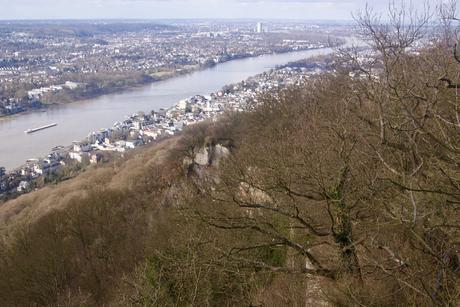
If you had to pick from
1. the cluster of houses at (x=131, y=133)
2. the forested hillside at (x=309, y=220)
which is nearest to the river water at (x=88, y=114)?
the cluster of houses at (x=131, y=133)

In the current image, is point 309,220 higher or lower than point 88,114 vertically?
higher

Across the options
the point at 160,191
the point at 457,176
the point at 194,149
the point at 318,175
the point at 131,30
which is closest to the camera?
the point at 457,176

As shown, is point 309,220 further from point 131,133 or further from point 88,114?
point 88,114

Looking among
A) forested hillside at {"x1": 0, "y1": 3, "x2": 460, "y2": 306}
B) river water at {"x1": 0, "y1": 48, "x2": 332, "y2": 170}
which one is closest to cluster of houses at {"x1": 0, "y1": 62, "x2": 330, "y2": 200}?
river water at {"x1": 0, "y1": 48, "x2": 332, "y2": 170}

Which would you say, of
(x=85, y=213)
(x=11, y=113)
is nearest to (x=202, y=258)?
(x=85, y=213)

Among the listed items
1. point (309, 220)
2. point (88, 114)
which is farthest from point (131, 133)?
point (309, 220)

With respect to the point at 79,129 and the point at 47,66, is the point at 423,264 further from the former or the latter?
the point at 47,66

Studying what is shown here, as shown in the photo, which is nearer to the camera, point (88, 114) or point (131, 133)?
point (131, 133)
